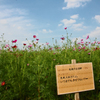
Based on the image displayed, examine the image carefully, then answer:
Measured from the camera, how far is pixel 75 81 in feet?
8.57

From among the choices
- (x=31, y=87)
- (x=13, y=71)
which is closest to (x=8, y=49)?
(x=13, y=71)

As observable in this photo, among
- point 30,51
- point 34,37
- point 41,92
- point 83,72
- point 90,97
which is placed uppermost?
point 34,37

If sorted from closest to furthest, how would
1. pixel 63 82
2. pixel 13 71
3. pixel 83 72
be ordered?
pixel 63 82 → pixel 83 72 → pixel 13 71

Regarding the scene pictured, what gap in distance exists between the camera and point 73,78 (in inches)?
103

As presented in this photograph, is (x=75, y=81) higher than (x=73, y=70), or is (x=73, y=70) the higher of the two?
(x=73, y=70)

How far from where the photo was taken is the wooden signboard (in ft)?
8.25

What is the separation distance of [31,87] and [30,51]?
7.03ft

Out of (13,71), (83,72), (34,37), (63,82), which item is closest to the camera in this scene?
(63,82)

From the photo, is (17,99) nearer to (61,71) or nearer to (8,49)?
(61,71)

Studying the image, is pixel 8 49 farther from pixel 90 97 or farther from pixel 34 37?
pixel 90 97

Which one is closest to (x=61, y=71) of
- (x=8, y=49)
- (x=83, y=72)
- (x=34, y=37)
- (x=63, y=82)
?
(x=63, y=82)

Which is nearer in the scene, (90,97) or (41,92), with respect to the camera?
(41,92)

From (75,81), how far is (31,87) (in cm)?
88

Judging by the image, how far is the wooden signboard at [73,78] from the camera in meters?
2.52
